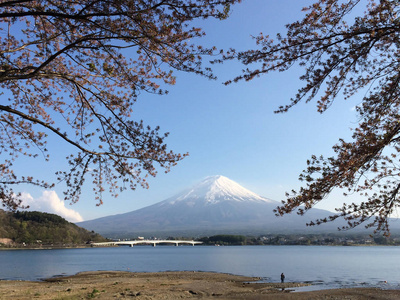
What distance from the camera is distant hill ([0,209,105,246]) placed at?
3361 inches

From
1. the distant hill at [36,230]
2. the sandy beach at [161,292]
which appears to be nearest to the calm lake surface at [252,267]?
the sandy beach at [161,292]

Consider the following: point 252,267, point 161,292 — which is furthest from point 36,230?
point 161,292

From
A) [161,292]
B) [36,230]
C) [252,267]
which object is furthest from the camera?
[36,230]

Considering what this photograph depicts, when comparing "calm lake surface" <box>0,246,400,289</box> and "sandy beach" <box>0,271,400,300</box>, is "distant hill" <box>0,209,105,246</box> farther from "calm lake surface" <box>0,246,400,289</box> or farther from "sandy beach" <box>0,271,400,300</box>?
→ "sandy beach" <box>0,271,400,300</box>

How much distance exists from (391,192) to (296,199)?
142 centimetres

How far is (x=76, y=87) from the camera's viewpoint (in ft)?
22.0

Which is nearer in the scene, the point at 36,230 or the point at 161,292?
the point at 161,292

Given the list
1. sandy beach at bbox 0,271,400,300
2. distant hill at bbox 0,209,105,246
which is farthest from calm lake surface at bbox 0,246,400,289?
distant hill at bbox 0,209,105,246

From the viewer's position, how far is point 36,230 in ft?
292

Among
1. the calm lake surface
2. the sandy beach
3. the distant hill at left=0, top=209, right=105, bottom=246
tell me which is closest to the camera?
the sandy beach

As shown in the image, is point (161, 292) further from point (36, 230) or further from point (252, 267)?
point (36, 230)

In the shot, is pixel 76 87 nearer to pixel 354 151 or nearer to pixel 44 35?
pixel 44 35

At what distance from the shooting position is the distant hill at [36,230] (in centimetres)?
8538

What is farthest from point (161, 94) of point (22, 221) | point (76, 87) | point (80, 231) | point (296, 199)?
point (80, 231)
